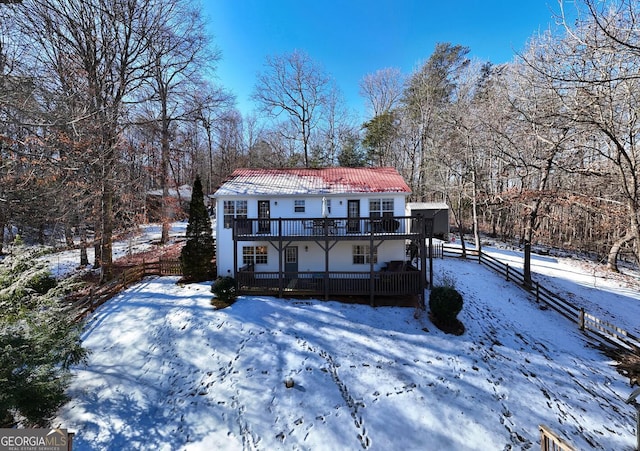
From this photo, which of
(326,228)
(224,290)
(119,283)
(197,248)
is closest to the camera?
(224,290)

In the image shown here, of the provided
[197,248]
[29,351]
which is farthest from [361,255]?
[29,351]

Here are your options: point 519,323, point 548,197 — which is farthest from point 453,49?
point 519,323

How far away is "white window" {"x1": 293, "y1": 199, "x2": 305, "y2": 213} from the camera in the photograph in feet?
46.1

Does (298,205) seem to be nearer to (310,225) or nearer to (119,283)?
(310,225)

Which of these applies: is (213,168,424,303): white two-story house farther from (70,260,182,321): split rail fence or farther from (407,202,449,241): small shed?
(407,202,449,241): small shed

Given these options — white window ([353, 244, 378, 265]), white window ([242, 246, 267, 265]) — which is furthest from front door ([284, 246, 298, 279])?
white window ([353, 244, 378, 265])

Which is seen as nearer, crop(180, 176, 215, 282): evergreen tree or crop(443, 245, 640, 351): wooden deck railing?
crop(443, 245, 640, 351): wooden deck railing

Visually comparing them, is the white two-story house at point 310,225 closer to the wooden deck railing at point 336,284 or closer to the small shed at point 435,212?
the wooden deck railing at point 336,284

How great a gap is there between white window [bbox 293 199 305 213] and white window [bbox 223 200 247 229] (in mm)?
2591

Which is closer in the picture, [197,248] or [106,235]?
[106,235]

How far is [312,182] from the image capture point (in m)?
15.1

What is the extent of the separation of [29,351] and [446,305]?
461 inches

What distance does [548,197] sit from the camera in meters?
14.1

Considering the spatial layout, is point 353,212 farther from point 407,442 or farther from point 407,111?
point 407,111
